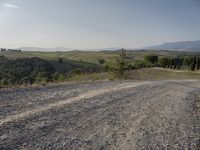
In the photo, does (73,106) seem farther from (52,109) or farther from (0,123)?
(0,123)

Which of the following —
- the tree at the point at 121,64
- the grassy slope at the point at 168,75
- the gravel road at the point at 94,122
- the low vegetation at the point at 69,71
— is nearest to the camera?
the gravel road at the point at 94,122

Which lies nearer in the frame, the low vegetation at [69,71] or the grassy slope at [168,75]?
the low vegetation at [69,71]

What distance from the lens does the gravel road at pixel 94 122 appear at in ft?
19.4

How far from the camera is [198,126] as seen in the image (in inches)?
324

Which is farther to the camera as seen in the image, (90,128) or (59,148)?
(90,128)

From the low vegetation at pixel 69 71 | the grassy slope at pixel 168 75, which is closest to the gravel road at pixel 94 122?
the low vegetation at pixel 69 71

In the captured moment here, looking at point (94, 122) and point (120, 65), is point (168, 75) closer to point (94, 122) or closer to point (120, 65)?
point (120, 65)

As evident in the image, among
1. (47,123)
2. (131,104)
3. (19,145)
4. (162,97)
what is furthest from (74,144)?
(162,97)

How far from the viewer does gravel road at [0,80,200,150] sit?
5.91m

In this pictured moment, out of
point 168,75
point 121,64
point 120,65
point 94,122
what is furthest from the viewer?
point 168,75

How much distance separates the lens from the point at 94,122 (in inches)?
298

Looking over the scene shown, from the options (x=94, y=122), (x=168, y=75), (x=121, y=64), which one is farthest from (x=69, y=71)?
(x=94, y=122)

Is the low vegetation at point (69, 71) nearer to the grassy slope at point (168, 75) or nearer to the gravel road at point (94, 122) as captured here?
the grassy slope at point (168, 75)

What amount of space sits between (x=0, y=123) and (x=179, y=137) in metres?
4.20
